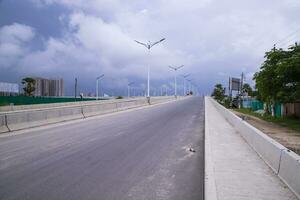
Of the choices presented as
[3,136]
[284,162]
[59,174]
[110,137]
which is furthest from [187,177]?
[3,136]

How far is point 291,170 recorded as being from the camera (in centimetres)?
718

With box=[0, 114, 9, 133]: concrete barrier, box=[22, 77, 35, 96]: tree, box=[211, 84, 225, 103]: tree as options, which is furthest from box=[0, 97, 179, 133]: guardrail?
box=[211, 84, 225, 103]: tree

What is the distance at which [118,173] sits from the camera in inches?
336

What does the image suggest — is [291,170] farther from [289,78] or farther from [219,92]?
[219,92]

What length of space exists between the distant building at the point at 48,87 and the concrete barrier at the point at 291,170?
290 ft

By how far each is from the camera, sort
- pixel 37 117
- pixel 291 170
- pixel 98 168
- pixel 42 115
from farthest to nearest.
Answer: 1. pixel 42 115
2. pixel 37 117
3. pixel 98 168
4. pixel 291 170

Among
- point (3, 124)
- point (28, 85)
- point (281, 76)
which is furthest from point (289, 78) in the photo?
point (28, 85)

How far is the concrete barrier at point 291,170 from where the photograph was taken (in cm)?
672

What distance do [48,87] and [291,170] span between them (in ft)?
338

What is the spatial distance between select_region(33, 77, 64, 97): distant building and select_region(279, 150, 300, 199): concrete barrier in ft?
290

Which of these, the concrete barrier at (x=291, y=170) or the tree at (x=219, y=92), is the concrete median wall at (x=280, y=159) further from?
the tree at (x=219, y=92)

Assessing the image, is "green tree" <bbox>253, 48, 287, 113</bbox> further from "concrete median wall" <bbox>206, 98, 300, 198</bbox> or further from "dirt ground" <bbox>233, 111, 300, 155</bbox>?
"concrete median wall" <bbox>206, 98, 300, 198</bbox>

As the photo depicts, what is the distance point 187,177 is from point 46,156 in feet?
13.4

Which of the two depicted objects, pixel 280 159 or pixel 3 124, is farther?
pixel 3 124
